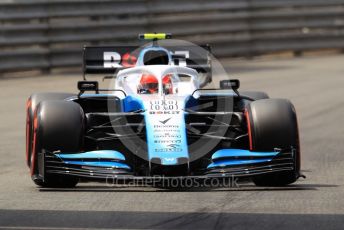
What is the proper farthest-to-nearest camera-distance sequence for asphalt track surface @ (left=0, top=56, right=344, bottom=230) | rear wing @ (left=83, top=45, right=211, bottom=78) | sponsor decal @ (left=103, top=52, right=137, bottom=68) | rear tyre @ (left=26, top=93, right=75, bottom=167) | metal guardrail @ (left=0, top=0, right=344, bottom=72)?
metal guardrail @ (left=0, top=0, right=344, bottom=72)
sponsor decal @ (left=103, top=52, right=137, bottom=68)
rear wing @ (left=83, top=45, right=211, bottom=78)
rear tyre @ (left=26, top=93, right=75, bottom=167)
asphalt track surface @ (left=0, top=56, right=344, bottom=230)

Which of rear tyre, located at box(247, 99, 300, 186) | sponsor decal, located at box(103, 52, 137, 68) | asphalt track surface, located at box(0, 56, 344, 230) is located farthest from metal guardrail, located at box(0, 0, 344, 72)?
rear tyre, located at box(247, 99, 300, 186)

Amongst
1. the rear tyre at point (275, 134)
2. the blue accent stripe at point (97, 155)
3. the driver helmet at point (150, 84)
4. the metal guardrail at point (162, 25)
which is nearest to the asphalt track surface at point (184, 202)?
the rear tyre at point (275, 134)

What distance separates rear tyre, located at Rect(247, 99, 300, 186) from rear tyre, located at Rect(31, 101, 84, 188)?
1499 millimetres

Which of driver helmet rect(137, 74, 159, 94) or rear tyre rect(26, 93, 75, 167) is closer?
rear tyre rect(26, 93, 75, 167)

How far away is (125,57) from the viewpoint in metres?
11.3

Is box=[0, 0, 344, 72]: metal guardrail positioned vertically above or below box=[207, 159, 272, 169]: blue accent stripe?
above

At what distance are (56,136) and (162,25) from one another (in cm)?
1340

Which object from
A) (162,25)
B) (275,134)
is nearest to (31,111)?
(275,134)

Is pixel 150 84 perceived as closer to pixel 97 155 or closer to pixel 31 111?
pixel 31 111

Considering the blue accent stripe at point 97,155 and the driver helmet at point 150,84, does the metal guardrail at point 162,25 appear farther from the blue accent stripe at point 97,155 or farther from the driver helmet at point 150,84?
the blue accent stripe at point 97,155

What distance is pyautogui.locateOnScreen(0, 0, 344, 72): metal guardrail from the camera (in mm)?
19844

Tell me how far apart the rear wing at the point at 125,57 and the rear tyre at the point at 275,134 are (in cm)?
250

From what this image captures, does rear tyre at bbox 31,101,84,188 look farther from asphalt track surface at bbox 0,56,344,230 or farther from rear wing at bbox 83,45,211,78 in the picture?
rear wing at bbox 83,45,211,78

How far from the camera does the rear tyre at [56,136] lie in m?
8.42
